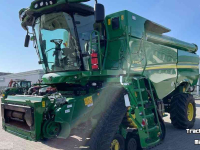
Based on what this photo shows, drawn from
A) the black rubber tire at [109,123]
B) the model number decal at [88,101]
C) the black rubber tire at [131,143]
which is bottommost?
the black rubber tire at [131,143]

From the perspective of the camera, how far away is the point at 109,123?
329 centimetres

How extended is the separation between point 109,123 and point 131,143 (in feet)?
2.38

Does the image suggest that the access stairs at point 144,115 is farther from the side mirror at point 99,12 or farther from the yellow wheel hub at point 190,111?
the yellow wheel hub at point 190,111

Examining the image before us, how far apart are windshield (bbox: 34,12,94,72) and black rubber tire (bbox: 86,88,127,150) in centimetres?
93

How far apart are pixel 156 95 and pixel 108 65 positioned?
142 centimetres

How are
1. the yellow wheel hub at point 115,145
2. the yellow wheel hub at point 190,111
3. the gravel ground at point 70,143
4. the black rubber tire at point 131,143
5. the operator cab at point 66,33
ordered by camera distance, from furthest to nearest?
the yellow wheel hub at point 190,111, the gravel ground at point 70,143, the operator cab at point 66,33, the black rubber tire at point 131,143, the yellow wheel hub at point 115,145

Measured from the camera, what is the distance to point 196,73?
22.2ft

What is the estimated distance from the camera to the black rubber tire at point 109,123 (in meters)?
3.15

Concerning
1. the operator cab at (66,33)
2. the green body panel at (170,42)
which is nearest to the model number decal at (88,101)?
the operator cab at (66,33)

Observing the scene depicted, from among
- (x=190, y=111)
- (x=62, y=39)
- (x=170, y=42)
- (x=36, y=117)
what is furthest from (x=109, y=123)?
(x=170, y=42)

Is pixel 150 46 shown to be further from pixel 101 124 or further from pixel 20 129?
pixel 20 129

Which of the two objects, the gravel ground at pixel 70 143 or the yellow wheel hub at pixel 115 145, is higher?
the yellow wheel hub at pixel 115 145

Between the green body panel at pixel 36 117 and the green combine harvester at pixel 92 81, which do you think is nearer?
the green body panel at pixel 36 117

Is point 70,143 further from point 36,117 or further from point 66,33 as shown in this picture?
point 66,33
